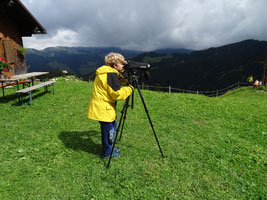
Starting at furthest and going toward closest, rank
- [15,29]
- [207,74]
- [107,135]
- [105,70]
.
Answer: [207,74] → [15,29] → [107,135] → [105,70]

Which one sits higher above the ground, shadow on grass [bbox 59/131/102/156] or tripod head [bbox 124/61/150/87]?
tripod head [bbox 124/61/150/87]

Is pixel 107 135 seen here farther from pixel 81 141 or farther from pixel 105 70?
pixel 81 141

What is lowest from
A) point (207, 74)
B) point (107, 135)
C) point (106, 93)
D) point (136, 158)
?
point (136, 158)

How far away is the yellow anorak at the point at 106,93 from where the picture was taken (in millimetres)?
3906

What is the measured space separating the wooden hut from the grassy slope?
9.06 meters

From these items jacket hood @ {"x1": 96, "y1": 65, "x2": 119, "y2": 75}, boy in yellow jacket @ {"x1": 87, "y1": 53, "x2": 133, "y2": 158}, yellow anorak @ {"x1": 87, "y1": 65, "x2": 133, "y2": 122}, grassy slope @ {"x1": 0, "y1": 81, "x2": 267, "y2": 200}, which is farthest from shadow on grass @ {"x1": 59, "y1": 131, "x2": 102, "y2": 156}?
jacket hood @ {"x1": 96, "y1": 65, "x2": 119, "y2": 75}

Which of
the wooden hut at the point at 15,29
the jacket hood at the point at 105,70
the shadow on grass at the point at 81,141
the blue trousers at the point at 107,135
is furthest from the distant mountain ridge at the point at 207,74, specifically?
the jacket hood at the point at 105,70

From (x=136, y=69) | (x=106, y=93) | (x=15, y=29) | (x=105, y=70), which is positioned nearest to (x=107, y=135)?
(x=106, y=93)

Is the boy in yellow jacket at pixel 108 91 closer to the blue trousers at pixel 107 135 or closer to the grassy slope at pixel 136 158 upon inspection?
the blue trousers at pixel 107 135

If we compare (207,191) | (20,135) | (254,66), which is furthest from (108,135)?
(254,66)

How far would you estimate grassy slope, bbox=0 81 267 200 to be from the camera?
12.1 ft

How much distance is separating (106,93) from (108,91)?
0.13 metres

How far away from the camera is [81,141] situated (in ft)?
19.1

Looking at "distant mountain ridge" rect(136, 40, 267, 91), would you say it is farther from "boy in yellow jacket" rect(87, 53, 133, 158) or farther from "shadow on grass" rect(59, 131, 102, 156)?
"boy in yellow jacket" rect(87, 53, 133, 158)
